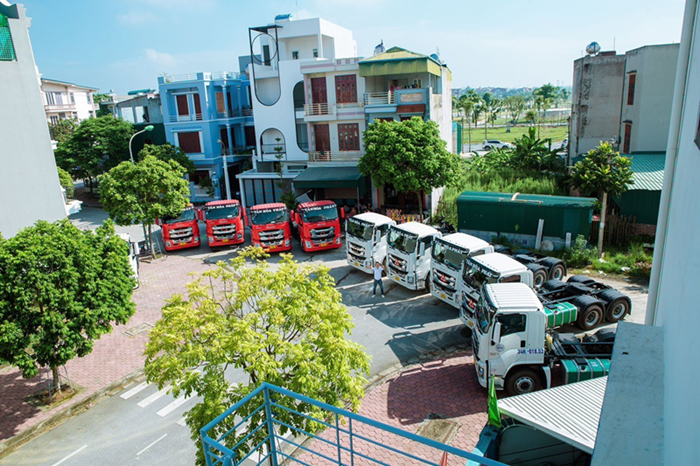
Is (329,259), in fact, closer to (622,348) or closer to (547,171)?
(547,171)

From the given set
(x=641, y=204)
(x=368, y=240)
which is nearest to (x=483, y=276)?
(x=368, y=240)

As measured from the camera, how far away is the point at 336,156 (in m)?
30.4

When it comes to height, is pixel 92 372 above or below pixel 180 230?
below

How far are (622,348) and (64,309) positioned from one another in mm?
11433

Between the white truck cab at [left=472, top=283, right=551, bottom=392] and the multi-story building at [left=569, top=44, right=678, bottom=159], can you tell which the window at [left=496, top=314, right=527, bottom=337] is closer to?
the white truck cab at [left=472, top=283, right=551, bottom=392]

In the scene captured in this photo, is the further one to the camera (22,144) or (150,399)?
(22,144)

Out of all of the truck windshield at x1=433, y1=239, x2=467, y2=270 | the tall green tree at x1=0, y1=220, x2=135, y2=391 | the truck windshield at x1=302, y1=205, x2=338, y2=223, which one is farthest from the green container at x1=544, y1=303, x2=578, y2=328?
the truck windshield at x1=302, y1=205, x2=338, y2=223

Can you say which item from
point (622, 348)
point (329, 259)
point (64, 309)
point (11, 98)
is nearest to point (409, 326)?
point (329, 259)

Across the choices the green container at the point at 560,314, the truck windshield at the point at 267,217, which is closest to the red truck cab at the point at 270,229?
the truck windshield at the point at 267,217

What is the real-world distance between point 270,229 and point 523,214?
1110 cm

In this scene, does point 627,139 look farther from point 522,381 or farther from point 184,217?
point 184,217

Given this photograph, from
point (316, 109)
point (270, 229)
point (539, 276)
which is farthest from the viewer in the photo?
point (316, 109)

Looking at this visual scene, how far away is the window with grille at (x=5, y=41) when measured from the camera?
54.1 feet

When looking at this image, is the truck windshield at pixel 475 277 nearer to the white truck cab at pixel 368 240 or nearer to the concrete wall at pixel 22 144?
the white truck cab at pixel 368 240
